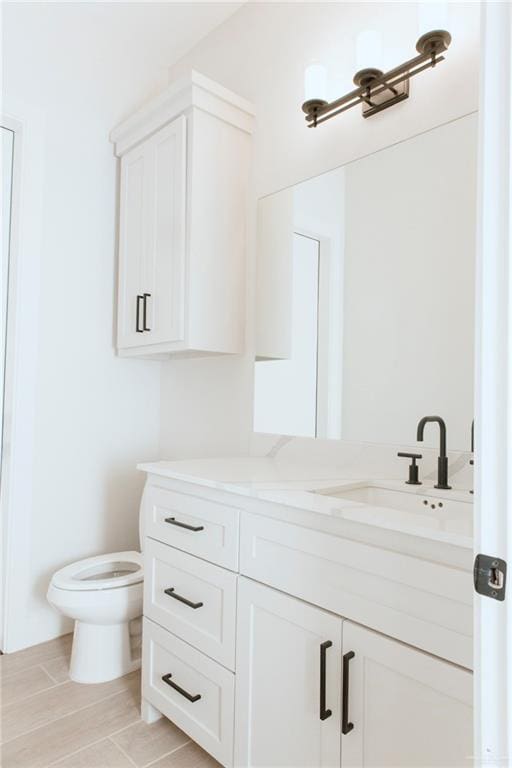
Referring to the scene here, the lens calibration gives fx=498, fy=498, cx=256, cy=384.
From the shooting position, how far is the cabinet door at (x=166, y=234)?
198cm

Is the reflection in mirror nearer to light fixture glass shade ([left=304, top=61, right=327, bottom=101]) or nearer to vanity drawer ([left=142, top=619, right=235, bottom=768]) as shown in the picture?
light fixture glass shade ([left=304, top=61, right=327, bottom=101])

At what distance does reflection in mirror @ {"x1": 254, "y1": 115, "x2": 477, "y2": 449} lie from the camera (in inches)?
56.8

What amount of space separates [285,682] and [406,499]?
575 millimetres

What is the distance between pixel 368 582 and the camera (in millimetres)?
1028

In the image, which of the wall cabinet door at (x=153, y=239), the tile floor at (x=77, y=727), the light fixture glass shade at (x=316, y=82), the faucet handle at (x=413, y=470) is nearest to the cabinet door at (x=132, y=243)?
the wall cabinet door at (x=153, y=239)

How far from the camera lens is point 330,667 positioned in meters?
1.08

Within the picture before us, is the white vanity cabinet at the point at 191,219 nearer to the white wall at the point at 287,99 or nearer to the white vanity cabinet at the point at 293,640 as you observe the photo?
the white wall at the point at 287,99

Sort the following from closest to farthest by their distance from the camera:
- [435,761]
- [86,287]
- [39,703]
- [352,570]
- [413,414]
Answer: [435,761] < [352,570] < [413,414] < [39,703] < [86,287]

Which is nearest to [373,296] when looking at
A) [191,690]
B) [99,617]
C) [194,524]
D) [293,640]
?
[194,524]

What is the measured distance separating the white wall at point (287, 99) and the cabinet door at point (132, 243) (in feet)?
1.11

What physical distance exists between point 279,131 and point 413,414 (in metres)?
1.27

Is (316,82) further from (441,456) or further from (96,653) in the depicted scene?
(96,653)

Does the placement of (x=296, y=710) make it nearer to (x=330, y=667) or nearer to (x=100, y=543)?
(x=330, y=667)

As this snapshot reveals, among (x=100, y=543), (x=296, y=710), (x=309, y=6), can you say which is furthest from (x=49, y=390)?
(x=309, y=6)
